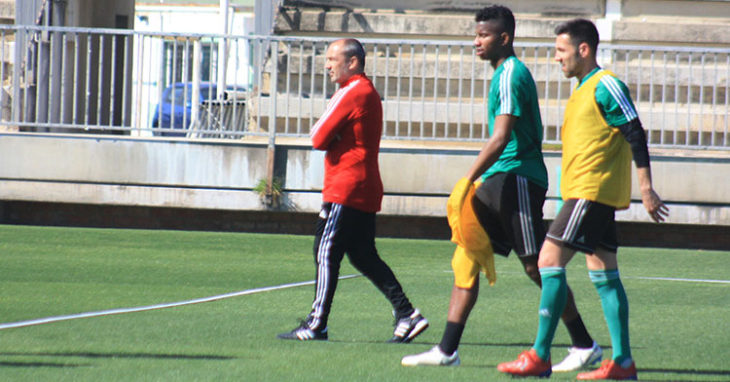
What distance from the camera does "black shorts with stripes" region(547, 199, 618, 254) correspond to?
4984mm

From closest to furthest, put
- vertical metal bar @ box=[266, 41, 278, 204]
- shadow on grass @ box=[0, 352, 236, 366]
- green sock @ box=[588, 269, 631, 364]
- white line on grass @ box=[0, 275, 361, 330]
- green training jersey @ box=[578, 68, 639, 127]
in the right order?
1. green training jersey @ box=[578, 68, 639, 127]
2. green sock @ box=[588, 269, 631, 364]
3. shadow on grass @ box=[0, 352, 236, 366]
4. white line on grass @ box=[0, 275, 361, 330]
5. vertical metal bar @ box=[266, 41, 278, 204]

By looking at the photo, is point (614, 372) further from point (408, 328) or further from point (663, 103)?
point (663, 103)

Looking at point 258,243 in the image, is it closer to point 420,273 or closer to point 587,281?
point 420,273

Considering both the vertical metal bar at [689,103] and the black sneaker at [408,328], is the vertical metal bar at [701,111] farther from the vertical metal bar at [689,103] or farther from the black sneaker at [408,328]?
the black sneaker at [408,328]

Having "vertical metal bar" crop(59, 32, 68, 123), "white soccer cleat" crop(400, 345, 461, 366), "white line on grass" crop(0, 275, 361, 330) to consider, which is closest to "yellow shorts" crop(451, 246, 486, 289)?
"white soccer cleat" crop(400, 345, 461, 366)

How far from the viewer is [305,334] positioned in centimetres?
620

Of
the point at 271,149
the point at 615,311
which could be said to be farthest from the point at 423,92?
the point at 615,311

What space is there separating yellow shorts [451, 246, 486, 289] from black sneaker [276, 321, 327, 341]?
1144 millimetres

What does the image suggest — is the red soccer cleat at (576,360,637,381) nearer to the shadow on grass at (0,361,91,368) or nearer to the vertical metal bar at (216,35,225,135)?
the shadow on grass at (0,361,91,368)

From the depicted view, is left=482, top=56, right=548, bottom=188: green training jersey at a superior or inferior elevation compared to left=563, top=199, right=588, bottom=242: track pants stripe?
superior

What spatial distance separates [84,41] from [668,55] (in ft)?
22.9

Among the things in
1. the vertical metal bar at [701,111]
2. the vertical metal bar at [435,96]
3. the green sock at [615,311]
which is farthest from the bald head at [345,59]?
the vertical metal bar at [701,111]

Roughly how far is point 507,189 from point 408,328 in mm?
1203

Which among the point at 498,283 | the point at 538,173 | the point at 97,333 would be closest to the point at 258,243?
the point at 498,283
